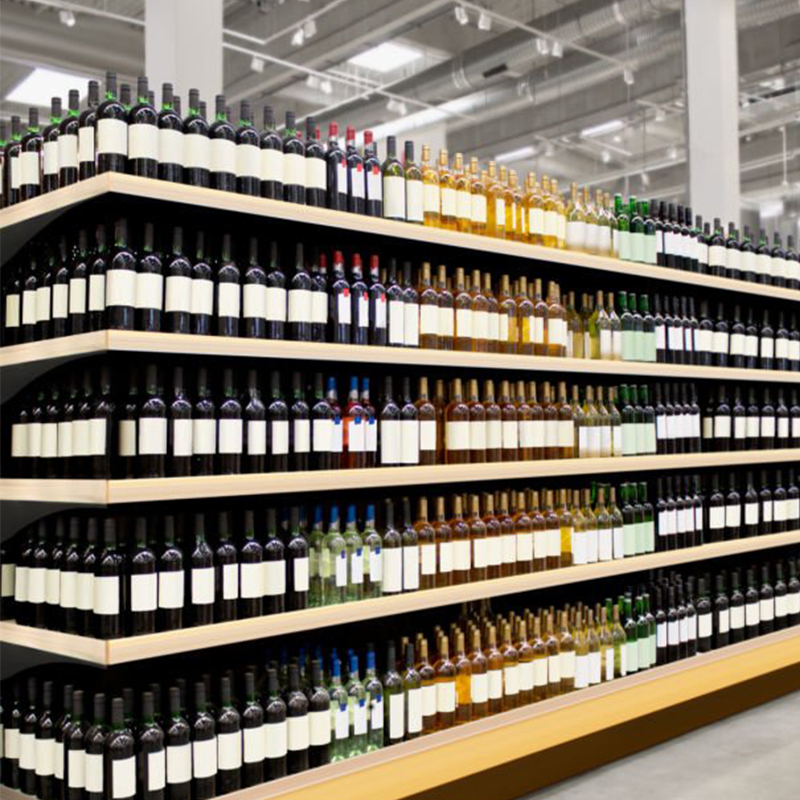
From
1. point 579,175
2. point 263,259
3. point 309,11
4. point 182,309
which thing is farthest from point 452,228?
point 579,175

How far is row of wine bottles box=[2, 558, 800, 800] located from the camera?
2.71 meters

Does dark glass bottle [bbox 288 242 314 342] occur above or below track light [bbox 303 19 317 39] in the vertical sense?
below

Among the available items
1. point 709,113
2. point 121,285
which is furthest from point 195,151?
point 709,113

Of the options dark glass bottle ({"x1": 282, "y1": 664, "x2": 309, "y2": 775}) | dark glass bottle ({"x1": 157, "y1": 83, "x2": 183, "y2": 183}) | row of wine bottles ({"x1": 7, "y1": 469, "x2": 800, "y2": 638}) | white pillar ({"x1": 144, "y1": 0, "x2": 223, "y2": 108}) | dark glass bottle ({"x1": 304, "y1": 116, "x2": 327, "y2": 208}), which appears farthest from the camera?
white pillar ({"x1": 144, "y1": 0, "x2": 223, "y2": 108})

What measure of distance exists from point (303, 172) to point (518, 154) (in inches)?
285

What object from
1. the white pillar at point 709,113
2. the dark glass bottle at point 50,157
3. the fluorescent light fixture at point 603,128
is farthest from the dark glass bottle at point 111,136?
the fluorescent light fixture at point 603,128

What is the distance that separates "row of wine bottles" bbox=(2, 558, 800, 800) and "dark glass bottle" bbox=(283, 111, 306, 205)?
1.46 meters

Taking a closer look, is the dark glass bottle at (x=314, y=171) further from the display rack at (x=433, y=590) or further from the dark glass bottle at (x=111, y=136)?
the dark glass bottle at (x=111, y=136)

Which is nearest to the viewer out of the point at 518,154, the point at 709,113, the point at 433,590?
the point at 433,590

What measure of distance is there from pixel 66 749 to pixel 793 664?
3812 millimetres

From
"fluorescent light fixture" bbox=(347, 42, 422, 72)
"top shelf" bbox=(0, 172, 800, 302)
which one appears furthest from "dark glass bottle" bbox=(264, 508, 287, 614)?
"fluorescent light fixture" bbox=(347, 42, 422, 72)

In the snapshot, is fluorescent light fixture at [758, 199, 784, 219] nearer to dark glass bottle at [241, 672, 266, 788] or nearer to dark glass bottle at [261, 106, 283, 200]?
dark glass bottle at [261, 106, 283, 200]

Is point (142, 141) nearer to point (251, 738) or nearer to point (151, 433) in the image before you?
point (151, 433)

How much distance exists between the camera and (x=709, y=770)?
12.9ft
